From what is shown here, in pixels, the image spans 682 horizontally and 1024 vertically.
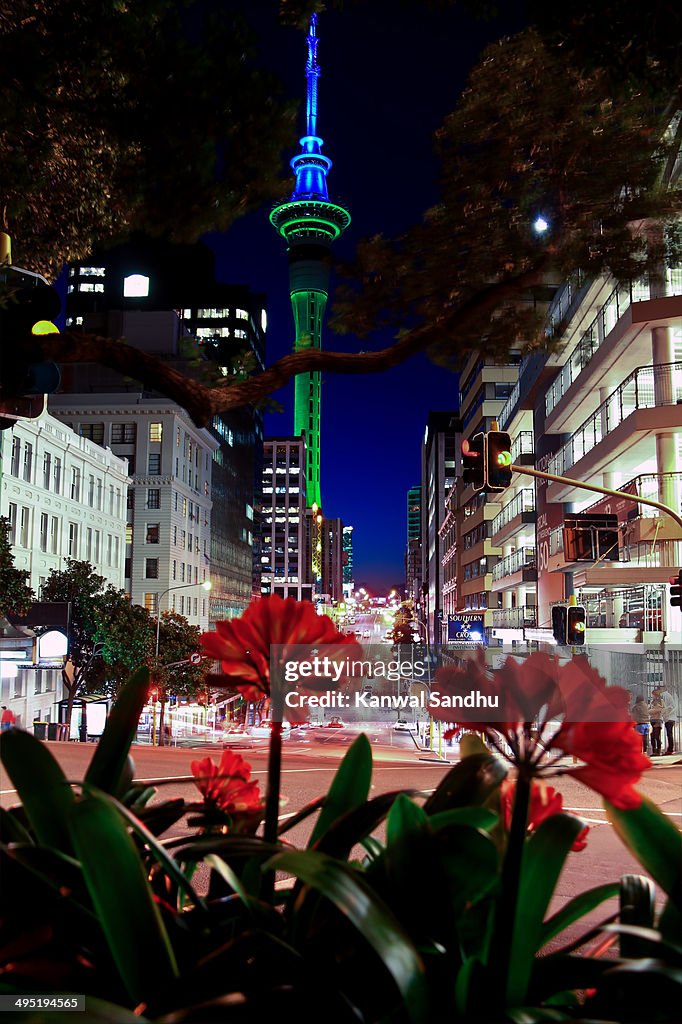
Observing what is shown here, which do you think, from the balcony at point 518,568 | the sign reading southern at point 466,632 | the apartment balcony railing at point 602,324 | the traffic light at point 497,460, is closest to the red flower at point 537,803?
the traffic light at point 497,460

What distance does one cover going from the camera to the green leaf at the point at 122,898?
156cm

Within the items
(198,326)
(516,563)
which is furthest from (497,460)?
(198,326)

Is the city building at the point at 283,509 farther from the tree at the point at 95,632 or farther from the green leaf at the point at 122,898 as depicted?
the green leaf at the point at 122,898

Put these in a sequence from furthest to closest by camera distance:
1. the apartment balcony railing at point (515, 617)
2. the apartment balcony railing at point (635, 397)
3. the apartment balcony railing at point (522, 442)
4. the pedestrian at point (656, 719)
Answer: the apartment balcony railing at point (522, 442)
the apartment balcony railing at point (515, 617)
the apartment balcony railing at point (635, 397)
the pedestrian at point (656, 719)

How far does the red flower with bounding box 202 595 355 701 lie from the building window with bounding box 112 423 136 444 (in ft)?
256

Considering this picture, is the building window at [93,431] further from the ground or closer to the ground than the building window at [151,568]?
further from the ground

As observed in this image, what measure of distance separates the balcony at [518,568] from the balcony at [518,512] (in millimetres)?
1460

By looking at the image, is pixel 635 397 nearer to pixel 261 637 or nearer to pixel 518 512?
pixel 518 512

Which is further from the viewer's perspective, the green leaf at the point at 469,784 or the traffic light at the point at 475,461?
the traffic light at the point at 475,461

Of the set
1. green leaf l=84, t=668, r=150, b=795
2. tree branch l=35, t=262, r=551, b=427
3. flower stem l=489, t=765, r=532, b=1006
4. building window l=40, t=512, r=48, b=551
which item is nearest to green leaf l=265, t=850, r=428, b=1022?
flower stem l=489, t=765, r=532, b=1006

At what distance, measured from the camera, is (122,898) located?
1.60 m

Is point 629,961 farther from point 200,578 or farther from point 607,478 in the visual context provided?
point 200,578

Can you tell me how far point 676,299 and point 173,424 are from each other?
6294 centimetres

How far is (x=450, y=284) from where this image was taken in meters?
4.43
